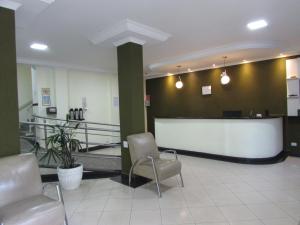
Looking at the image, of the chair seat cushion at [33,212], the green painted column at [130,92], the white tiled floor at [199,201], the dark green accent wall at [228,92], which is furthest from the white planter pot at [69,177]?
the dark green accent wall at [228,92]

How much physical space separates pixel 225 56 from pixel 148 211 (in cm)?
407

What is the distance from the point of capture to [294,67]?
5.23 metres

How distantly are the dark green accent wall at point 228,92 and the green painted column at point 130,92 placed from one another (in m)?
3.51

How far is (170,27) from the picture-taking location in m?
3.51

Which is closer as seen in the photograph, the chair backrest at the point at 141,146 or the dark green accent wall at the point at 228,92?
the chair backrest at the point at 141,146

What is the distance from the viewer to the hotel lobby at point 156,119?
2416 mm

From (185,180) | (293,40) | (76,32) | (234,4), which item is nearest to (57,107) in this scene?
(76,32)

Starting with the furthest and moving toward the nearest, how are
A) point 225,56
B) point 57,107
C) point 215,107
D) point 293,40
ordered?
point 215,107, point 57,107, point 225,56, point 293,40

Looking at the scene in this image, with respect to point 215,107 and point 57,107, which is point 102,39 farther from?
point 215,107

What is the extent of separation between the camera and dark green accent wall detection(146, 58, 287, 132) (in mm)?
5582

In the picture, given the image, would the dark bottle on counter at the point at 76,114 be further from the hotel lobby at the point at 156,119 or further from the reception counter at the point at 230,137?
the reception counter at the point at 230,137

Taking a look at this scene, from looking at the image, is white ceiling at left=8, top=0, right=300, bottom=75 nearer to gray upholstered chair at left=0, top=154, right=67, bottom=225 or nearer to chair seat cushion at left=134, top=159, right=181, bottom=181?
gray upholstered chair at left=0, top=154, right=67, bottom=225

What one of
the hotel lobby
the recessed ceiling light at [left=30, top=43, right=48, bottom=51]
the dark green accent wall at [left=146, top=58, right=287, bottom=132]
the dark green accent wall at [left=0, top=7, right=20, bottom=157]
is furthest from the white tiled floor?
the recessed ceiling light at [left=30, top=43, right=48, bottom=51]

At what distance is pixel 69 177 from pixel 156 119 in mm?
3377
